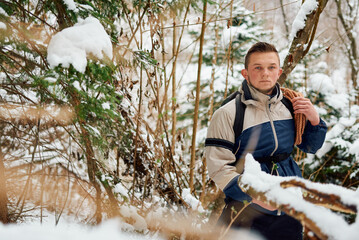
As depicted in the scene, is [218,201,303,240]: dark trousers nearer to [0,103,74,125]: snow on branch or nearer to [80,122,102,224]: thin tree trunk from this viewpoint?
[80,122,102,224]: thin tree trunk

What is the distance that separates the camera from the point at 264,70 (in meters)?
1.73

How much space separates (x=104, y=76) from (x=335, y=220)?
127cm

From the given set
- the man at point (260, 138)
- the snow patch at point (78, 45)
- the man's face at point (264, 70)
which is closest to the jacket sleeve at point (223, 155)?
the man at point (260, 138)

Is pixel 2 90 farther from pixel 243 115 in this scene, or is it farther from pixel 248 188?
pixel 248 188

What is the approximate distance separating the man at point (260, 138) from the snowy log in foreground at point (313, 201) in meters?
0.86

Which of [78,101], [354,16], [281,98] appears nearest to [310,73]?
[354,16]

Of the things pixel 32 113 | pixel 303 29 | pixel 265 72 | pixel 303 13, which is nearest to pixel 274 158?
pixel 265 72

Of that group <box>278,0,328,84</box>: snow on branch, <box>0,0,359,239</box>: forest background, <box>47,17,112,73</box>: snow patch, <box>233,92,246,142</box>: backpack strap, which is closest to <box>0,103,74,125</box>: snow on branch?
<box>0,0,359,239</box>: forest background

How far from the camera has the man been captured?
5.38ft

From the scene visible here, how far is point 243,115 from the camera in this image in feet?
5.56

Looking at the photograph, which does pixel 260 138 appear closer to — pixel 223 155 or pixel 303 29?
pixel 223 155

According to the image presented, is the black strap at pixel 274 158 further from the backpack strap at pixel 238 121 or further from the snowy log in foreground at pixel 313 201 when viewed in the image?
the snowy log in foreground at pixel 313 201

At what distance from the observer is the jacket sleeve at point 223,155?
1.57 m

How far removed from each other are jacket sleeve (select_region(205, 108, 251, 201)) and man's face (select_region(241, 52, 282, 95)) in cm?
31
